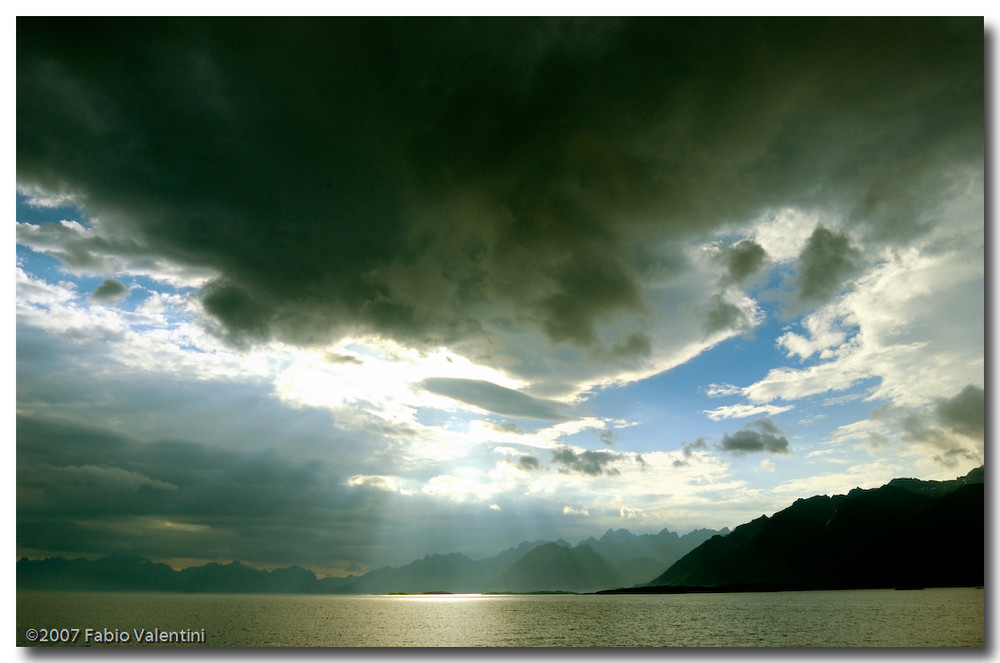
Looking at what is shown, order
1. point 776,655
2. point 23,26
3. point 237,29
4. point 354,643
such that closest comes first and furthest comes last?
point 776,655
point 23,26
point 237,29
point 354,643

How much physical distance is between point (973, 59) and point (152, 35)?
5299 cm

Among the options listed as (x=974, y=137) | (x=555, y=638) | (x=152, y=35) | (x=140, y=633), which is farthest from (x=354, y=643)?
(x=974, y=137)

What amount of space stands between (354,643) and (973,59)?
87.7 metres

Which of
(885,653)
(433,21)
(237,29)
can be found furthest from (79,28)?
(885,653)

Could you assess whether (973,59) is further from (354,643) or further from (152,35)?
(354,643)

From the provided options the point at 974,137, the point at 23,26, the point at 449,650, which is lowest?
the point at 449,650

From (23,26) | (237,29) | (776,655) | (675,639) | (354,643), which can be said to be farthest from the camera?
(354,643)

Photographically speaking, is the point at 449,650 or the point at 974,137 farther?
the point at 974,137

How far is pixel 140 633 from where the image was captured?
33.0 meters

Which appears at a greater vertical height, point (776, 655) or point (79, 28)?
point (79, 28)

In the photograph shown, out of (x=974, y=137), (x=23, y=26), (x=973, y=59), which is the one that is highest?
(x=23, y=26)

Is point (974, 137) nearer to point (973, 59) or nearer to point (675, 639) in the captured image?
point (973, 59)

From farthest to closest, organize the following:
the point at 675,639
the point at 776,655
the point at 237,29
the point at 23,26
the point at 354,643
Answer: the point at 354,643
the point at 675,639
the point at 237,29
the point at 23,26
the point at 776,655

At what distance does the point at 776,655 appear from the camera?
30.8 m
